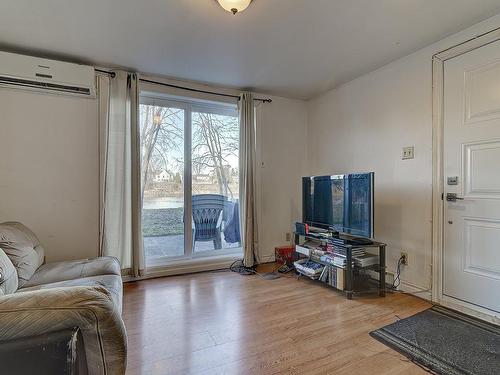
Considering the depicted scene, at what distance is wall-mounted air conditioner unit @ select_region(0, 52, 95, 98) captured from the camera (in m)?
2.47

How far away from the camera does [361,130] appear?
3.24 metres

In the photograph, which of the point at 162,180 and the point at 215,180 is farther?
the point at 215,180

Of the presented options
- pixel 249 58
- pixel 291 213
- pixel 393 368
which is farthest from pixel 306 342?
pixel 249 58

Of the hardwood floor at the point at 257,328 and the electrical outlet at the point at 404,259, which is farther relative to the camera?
the electrical outlet at the point at 404,259

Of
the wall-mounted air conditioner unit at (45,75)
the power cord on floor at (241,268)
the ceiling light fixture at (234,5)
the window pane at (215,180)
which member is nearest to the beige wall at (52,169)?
the wall-mounted air conditioner unit at (45,75)

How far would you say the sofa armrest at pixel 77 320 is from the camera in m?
0.79

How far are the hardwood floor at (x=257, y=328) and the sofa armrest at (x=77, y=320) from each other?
88cm

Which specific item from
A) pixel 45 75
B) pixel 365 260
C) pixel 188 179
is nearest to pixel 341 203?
pixel 365 260

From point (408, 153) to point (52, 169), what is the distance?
3.65 meters

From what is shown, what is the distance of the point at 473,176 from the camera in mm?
2225

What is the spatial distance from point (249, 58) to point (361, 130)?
5.15ft

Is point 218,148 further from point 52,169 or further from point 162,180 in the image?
point 52,169

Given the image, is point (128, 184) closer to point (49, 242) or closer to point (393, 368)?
point (49, 242)

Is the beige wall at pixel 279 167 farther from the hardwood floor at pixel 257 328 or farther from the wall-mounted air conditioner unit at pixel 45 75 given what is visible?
the wall-mounted air conditioner unit at pixel 45 75
